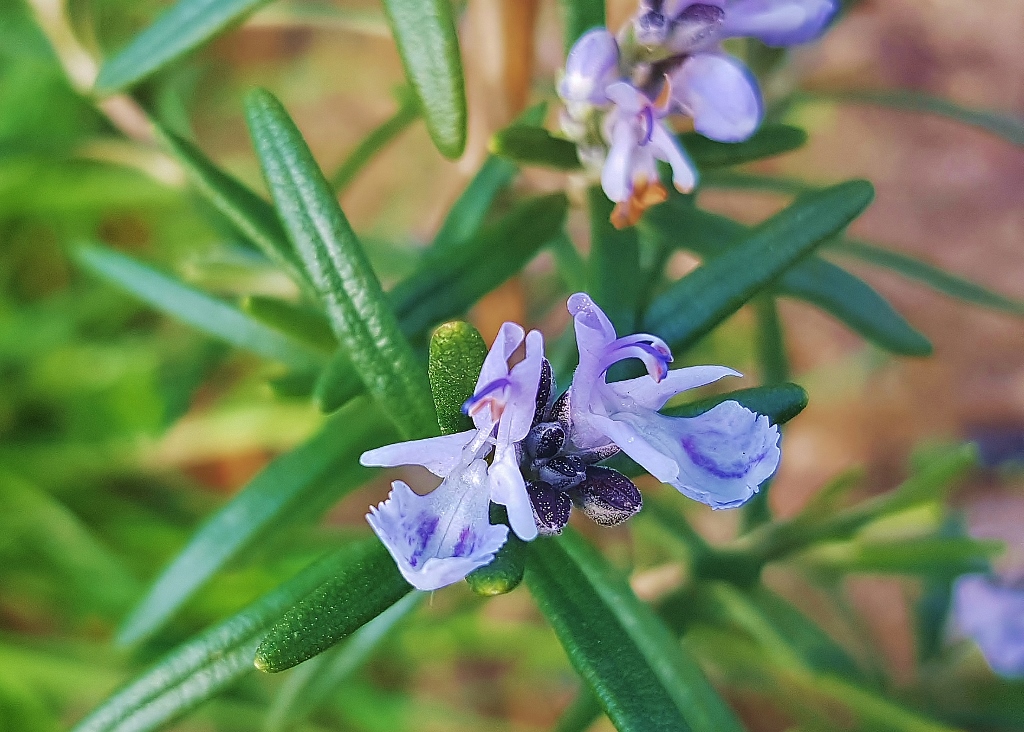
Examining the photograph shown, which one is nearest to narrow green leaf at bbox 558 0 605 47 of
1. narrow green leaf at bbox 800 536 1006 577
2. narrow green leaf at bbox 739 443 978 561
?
narrow green leaf at bbox 739 443 978 561

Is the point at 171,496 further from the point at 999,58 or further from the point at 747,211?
the point at 999,58

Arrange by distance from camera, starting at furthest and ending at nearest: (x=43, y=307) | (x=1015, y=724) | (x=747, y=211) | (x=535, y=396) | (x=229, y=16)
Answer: (x=747, y=211), (x=43, y=307), (x=1015, y=724), (x=229, y=16), (x=535, y=396)

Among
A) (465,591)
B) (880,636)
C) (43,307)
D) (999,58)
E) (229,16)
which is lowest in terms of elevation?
(880,636)

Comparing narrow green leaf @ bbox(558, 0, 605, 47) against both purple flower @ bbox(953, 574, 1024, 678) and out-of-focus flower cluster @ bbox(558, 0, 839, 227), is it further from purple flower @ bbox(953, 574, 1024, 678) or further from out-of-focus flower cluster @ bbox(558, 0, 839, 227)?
purple flower @ bbox(953, 574, 1024, 678)

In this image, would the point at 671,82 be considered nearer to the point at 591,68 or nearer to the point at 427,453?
the point at 591,68

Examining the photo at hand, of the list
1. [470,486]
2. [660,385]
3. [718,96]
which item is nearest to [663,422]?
[660,385]

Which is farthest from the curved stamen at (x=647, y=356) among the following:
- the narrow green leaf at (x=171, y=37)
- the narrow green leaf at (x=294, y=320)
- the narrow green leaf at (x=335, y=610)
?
the narrow green leaf at (x=171, y=37)

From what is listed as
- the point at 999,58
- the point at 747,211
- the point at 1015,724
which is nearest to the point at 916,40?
the point at 999,58
